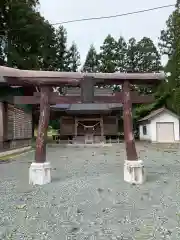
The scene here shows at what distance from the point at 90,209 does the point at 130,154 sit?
2.45 metres

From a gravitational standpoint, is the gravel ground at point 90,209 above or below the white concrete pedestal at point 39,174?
below

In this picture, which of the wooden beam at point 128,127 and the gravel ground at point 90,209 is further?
the wooden beam at point 128,127

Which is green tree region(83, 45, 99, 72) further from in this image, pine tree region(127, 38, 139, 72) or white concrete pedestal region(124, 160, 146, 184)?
white concrete pedestal region(124, 160, 146, 184)

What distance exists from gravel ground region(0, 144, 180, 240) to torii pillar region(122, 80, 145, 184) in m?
0.23

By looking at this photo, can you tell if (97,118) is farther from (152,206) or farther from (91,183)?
(152,206)

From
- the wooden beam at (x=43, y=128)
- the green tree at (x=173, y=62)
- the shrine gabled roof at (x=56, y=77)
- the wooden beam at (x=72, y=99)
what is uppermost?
the green tree at (x=173, y=62)

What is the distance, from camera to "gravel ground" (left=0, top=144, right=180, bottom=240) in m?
3.29

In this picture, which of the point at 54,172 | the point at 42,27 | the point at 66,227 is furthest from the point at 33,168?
the point at 42,27

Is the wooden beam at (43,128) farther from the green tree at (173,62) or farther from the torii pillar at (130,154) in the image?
the green tree at (173,62)

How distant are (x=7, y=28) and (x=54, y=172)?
24.2 metres

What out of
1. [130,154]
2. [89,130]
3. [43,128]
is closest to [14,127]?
[89,130]

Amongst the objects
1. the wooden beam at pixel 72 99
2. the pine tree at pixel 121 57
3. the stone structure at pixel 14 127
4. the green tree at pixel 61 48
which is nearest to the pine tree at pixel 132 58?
the pine tree at pixel 121 57

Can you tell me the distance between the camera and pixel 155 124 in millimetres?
25422

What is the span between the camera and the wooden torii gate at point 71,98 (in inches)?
243
